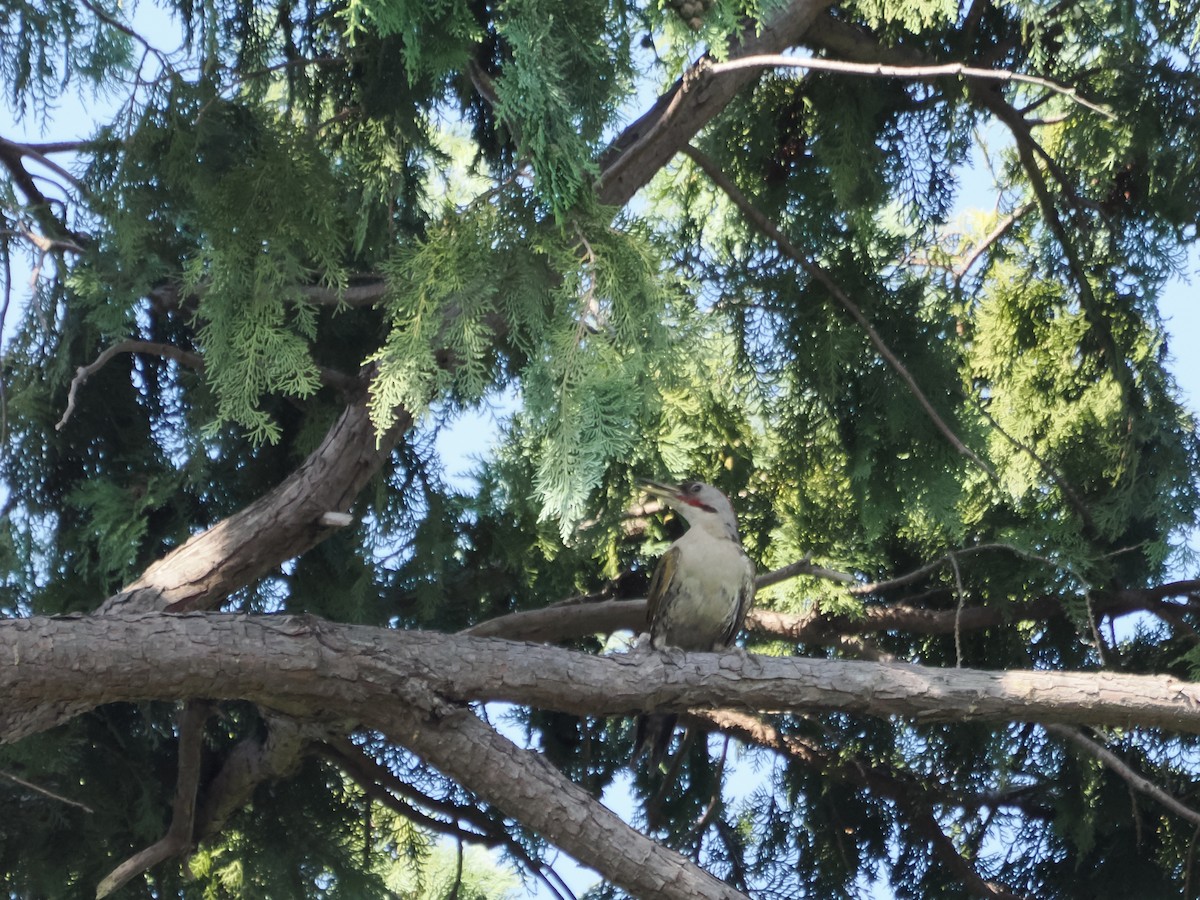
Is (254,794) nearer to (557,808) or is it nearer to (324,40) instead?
(557,808)

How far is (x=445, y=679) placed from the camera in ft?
12.5

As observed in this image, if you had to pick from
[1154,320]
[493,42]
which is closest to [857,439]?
[1154,320]

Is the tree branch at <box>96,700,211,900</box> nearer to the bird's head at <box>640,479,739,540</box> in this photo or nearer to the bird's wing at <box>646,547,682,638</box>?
the bird's wing at <box>646,547,682,638</box>

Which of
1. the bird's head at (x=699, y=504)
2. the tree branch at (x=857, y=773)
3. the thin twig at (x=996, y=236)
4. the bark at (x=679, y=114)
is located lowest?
the tree branch at (x=857, y=773)

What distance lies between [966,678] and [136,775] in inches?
121

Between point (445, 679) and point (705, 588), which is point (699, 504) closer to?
point (705, 588)

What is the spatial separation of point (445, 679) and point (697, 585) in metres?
1.53

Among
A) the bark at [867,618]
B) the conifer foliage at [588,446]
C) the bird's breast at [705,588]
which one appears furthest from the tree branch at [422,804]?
the bird's breast at [705,588]

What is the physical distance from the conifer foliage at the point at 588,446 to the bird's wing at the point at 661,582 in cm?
13

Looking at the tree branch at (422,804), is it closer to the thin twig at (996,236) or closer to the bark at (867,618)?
the bark at (867,618)

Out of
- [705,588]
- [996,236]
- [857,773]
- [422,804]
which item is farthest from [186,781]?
[996,236]

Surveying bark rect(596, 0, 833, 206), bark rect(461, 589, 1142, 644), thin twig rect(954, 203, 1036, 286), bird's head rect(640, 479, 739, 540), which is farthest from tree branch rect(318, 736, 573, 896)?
thin twig rect(954, 203, 1036, 286)

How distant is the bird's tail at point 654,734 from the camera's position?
203 inches

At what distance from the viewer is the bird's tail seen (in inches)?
203
